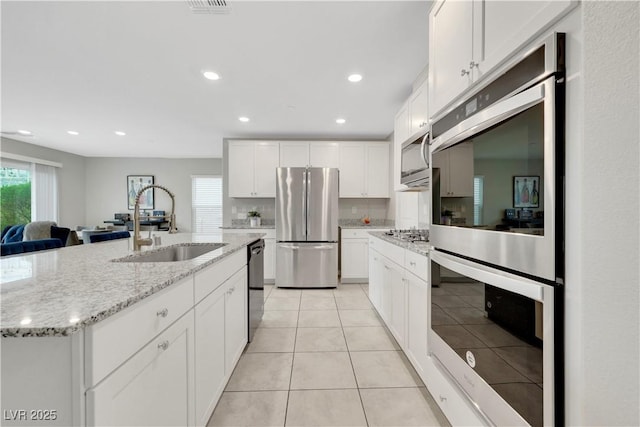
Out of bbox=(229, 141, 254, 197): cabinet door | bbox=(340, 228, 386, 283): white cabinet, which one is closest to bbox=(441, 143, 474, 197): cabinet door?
bbox=(340, 228, 386, 283): white cabinet

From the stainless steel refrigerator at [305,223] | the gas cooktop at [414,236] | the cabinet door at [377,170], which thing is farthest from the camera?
the cabinet door at [377,170]

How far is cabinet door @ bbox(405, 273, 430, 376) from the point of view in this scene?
1623mm

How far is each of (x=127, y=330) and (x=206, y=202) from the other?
23.2ft

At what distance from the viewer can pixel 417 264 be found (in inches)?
67.4

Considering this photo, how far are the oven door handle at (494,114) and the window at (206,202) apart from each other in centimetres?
687

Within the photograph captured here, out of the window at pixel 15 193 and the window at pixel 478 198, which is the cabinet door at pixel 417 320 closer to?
the window at pixel 478 198

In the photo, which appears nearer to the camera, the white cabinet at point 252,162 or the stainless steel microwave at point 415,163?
the stainless steel microwave at point 415,163

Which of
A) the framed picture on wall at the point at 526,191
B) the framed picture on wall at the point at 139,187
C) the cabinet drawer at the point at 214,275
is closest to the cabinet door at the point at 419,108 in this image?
the framed picture on wall at the point at 526,191

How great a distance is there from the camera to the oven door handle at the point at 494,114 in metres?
0.81

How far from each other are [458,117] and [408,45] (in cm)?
136

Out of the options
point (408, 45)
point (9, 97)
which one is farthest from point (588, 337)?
point (9, 97)

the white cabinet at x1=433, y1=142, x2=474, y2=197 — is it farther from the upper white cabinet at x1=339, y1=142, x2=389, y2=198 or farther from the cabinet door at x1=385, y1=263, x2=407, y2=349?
the upper white cabinet at x1=339, y1=142, x2=389, y2=198

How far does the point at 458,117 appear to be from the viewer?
49.3 inches

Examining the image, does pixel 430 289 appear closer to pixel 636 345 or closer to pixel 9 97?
pixel 636 345
